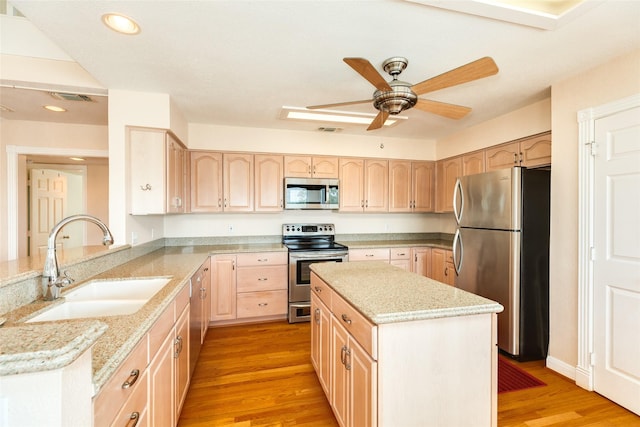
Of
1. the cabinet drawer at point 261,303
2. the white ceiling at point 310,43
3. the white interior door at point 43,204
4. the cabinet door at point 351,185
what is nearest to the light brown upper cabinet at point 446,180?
the cabinet door at point 351,185

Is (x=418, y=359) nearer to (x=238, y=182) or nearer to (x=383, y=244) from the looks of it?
(x=383, y=244)

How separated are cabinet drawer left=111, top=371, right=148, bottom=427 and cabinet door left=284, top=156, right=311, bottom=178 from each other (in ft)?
9.59

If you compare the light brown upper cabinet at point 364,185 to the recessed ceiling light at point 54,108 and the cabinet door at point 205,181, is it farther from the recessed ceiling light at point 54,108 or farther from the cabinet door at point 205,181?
the recessed ceiling light at point 54,108

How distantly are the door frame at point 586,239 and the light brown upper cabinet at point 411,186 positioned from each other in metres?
2.16

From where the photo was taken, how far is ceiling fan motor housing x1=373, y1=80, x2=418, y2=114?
186cm

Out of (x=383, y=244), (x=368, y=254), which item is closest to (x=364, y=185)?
(x=383, y=244)

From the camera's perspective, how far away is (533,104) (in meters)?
2.95

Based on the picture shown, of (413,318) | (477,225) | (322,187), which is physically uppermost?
(322,187)

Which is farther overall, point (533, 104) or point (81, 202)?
point (81, 202)

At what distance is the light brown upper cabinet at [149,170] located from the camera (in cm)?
266

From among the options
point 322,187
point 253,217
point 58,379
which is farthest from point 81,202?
point 58,379

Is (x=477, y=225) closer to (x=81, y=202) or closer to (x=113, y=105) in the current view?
(x=113, y=105)

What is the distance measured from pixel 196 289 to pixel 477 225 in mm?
2718

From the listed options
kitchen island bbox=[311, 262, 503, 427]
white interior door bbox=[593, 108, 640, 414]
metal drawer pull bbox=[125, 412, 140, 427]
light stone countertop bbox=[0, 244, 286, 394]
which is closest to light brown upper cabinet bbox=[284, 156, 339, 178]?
light stone countertop bbox=[0, 244, 286, 394]
